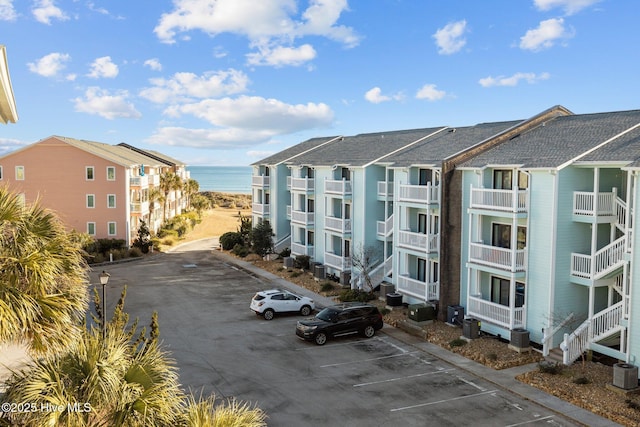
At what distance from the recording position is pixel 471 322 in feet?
81.7

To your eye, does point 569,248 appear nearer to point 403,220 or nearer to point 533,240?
point 533,240

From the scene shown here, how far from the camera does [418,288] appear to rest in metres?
29.7

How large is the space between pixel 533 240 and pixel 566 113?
10684mm

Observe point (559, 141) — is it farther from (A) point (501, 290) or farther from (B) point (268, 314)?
(B) point (268, 314)

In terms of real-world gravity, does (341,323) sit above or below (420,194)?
below

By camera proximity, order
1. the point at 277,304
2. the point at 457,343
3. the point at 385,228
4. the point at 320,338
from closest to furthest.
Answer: the point at 457,343 → the point at 320,338 → the point at 277,304 → the point at 385,228

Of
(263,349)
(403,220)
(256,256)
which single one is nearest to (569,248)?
(403,220)

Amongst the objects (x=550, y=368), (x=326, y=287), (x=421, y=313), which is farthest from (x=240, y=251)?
(x=550, y=368)

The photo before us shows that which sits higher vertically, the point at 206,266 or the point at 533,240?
the point at 533,240

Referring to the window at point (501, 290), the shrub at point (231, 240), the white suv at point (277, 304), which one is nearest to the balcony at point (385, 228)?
the white suv at point (277, 304)

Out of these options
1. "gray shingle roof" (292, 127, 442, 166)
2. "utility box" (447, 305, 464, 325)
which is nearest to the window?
"utility box" (447, 305, 464, 325)

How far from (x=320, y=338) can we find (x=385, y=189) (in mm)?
13051

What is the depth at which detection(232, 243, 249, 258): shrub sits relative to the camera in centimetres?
5058

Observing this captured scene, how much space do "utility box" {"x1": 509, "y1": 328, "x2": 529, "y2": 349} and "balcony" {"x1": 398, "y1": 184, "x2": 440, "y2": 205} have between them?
8.47 meters
